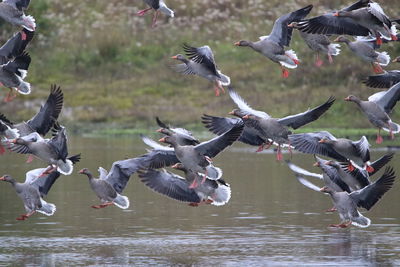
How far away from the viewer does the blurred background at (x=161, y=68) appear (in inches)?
1554

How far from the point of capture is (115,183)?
1817cm

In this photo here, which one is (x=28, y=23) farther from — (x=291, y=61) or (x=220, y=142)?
(x=291, y=61)

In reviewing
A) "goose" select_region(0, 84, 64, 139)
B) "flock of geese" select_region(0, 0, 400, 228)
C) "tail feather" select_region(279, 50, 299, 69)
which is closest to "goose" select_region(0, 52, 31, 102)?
"flock of geese" select_region(0, 0, 400, 228)

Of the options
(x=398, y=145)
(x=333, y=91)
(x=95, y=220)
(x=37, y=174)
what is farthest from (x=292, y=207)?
(x=333, y=91)

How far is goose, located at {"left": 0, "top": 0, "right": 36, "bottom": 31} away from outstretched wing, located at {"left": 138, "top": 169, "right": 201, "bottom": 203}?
2.67 meters

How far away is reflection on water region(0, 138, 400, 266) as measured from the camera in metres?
Result: 16.2

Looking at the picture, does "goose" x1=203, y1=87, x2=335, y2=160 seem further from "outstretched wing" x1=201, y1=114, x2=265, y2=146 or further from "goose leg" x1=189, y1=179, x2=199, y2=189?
"goose leg" x1=189, y1=179, x2=199, y2=189

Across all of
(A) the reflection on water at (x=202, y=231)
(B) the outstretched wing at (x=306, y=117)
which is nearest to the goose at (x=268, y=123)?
(B) the outstretched wing at (x=306, y=117)

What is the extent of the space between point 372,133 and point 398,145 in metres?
1.27

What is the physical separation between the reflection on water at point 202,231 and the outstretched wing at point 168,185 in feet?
1.98

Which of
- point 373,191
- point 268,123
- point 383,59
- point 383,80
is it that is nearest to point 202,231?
point 268,123

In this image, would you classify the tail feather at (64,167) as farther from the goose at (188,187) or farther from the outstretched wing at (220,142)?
the outstretched wing at (220,142)

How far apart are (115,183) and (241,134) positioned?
2.23 m

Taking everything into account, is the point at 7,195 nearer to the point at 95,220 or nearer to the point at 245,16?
the point at 95,220
